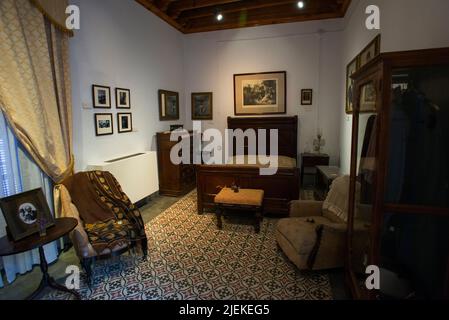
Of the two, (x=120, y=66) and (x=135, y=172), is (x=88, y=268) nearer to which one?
(x=135, y=172)

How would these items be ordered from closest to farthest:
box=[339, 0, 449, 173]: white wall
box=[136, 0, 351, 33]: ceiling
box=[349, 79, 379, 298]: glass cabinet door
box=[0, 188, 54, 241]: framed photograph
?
1. box=[349, 79, 379, 298]: glass cabinet door
2. box=[339, 0, 449, 173]: white wall
3. box=[0, 188, 54, 241]: framed photograph
4. box=[136, 0, 351, 33]: ceiling

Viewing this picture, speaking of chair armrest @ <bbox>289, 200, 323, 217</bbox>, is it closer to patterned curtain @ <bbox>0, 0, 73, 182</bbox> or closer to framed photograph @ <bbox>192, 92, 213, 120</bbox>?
patterned curtain @ <bbox>0, 0, 73, 182</bbox>

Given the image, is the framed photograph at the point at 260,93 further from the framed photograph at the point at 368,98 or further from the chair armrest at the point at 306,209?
the framed photograph at the point at 368,98

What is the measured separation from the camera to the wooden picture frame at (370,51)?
9.75 feet

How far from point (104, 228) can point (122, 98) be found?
91.0 inches

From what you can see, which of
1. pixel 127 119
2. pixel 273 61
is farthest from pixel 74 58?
pixel 273 61

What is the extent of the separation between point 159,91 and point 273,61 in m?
2.62

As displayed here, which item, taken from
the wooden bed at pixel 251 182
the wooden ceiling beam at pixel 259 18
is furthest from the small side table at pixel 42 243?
the wooden ceiling beam at pixel 259 18

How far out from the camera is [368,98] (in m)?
1.77

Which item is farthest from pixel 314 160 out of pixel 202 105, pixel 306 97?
pixel 202 105

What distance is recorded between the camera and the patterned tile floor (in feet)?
7.45

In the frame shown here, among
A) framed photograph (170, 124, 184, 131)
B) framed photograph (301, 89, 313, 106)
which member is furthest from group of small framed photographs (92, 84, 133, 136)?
framed photograph (301, 89, 313, 106)

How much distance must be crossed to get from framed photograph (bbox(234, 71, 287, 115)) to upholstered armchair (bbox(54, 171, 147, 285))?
148 inches

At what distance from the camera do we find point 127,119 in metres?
4.26
